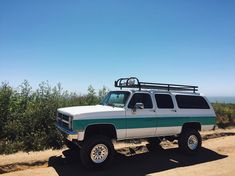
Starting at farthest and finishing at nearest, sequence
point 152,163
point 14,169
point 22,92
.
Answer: point 22,92, point 152,163, point 14,169

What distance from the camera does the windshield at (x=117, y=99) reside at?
8.28m

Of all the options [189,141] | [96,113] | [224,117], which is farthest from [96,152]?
[224,117]

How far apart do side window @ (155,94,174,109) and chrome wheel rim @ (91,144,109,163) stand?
8.16 ft

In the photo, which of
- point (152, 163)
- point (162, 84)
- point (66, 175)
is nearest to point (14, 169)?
point (66, 175)

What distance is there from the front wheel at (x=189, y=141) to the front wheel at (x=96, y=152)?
307cm

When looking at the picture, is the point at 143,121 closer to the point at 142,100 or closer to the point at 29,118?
the point at 142,100

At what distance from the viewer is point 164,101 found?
29.5 feet

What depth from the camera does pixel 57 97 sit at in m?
12.7

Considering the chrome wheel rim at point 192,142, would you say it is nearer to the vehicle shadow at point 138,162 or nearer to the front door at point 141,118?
the vehicle shadow at point 138,162

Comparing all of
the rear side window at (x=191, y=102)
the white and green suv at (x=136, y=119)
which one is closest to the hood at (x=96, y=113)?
the white and green suv at (x=136, y=119)

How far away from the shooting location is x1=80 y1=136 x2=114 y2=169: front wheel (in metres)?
7.06

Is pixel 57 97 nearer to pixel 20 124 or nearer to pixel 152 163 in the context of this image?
pixel 20 124

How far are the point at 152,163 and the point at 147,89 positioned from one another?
239cm

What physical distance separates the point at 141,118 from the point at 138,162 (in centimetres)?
138
